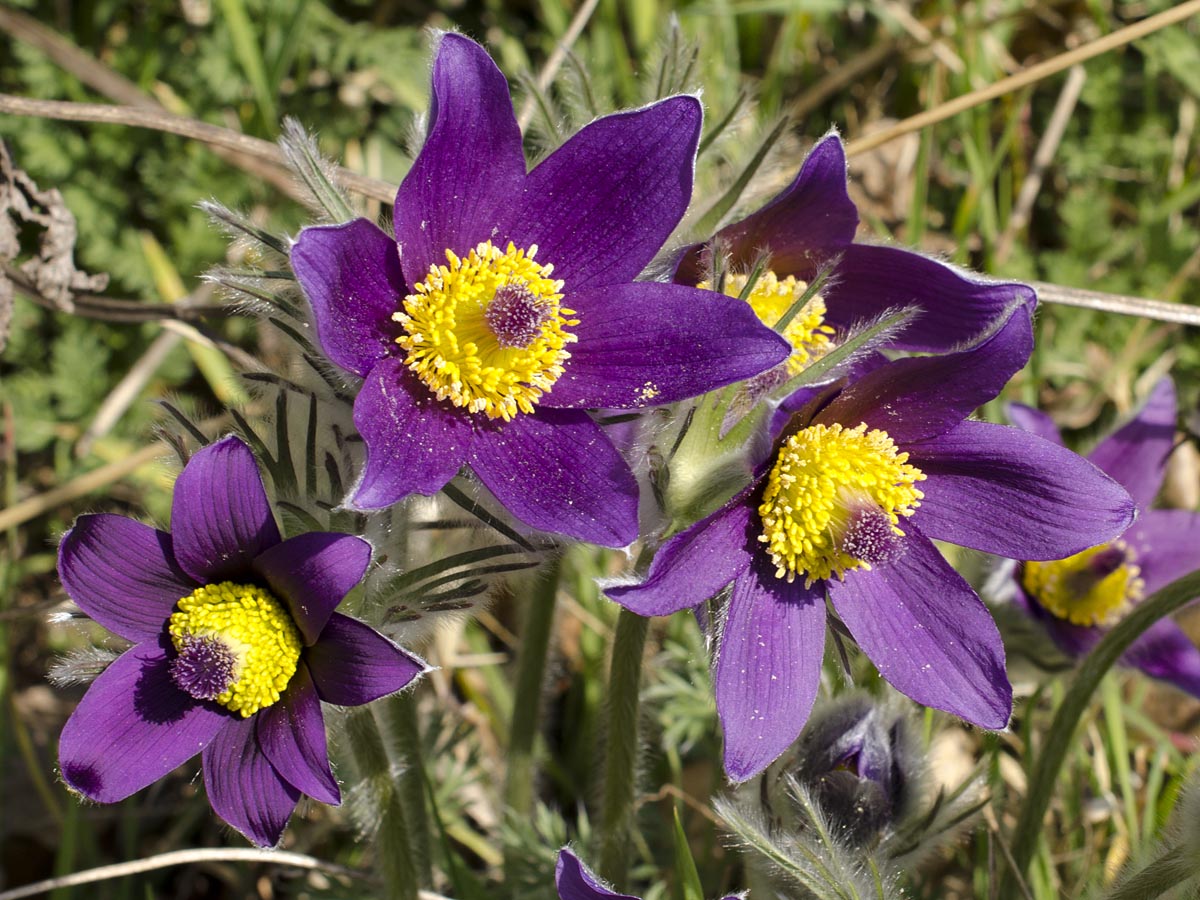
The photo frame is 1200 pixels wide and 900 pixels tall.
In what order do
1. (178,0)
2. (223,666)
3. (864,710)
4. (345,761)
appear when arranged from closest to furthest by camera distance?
(223,666)
(864,710)
(345,761)
(178,0)

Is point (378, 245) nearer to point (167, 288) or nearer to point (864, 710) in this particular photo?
point (864, 710)

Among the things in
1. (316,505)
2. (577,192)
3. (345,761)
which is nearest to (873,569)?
(577,192)

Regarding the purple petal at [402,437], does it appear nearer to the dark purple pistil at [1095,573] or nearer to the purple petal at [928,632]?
the purple petal at [928,632]

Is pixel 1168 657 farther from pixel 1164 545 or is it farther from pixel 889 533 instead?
pixel 889 533

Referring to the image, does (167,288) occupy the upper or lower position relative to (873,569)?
lower

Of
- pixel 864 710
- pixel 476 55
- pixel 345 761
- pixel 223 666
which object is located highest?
pixel 476 55

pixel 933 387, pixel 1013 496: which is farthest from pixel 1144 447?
pixel 933 387

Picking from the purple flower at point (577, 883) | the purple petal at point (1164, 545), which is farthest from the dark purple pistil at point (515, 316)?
the purple petal at point (1164, 545)

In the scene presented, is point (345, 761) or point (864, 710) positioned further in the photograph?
point (345, 761)
